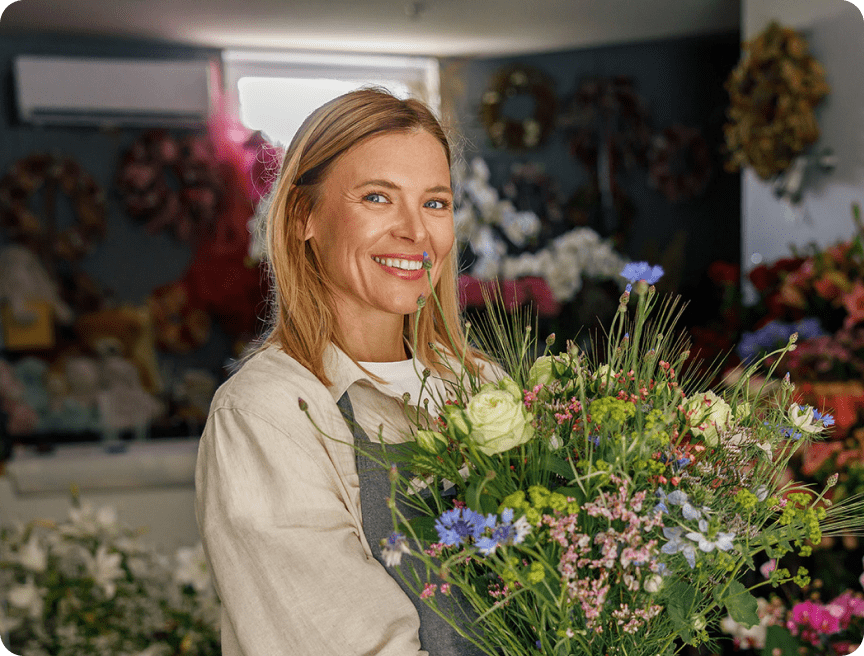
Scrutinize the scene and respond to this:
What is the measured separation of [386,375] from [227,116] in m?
3.94

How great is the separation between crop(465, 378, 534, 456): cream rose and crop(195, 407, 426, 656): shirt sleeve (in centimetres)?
24

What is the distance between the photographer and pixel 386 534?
88 centimetres

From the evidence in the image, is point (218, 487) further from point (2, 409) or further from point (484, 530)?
point (2, 409)

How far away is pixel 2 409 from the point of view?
3936 mm

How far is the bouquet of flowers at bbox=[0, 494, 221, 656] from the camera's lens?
5.69 feet

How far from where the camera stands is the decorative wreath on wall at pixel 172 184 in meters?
4.41

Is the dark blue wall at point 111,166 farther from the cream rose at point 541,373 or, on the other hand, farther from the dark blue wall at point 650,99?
the cream rose at point 541,373

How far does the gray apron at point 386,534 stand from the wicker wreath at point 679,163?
4367 mm

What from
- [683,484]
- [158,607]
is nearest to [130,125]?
[158,607]

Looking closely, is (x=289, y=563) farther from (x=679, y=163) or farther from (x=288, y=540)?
(x=679, y=163)

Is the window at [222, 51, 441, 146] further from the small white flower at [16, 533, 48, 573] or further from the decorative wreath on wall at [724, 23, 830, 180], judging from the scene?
the small white flower at [16, 533, 48, 573]

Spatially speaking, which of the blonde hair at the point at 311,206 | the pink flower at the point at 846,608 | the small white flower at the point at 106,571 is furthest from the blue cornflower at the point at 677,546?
the small white flower at the point at 106,571

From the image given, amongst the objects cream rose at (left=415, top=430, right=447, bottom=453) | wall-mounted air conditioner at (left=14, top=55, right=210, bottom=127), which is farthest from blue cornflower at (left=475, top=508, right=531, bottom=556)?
wall-mounted air conditioner at (left=14, top=55, right=210, bottom=127)

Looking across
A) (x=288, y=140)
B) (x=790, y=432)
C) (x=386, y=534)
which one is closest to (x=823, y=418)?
(x=790, y=432)
